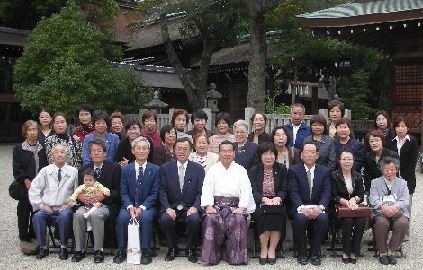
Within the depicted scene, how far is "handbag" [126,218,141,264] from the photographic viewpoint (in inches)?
217

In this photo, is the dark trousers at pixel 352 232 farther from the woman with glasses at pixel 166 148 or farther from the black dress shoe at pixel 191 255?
the woman with glasses at pixel 166 148

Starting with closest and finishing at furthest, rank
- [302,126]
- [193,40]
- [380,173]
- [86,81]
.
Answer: [380,173] < [302,126] < [86,81] < [193,40]

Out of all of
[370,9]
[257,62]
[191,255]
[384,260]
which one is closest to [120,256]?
[191,255]

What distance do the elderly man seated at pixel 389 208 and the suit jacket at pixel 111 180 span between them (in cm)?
293

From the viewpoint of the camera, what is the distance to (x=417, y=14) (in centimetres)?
1159

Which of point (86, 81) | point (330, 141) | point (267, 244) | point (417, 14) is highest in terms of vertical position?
point (417, 14)

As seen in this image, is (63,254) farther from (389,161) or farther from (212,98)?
(212,98)

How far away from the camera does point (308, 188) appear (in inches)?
227

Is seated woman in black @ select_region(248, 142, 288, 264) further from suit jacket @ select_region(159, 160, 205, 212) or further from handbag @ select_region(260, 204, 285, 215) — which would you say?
suit jacket @ select_region(159, 160, 205, 212)

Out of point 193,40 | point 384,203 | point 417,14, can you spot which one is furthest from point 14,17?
point 384,203

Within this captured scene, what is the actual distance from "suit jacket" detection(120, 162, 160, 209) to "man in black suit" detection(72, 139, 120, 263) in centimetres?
9

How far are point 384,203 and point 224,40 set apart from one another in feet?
53.8

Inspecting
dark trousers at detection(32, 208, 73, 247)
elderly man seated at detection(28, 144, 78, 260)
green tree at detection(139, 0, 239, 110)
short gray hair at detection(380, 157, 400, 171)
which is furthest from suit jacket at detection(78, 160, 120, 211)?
green tree at detection(139, 0, 239, 110)

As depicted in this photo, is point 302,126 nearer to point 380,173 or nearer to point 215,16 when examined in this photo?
point 380,173
